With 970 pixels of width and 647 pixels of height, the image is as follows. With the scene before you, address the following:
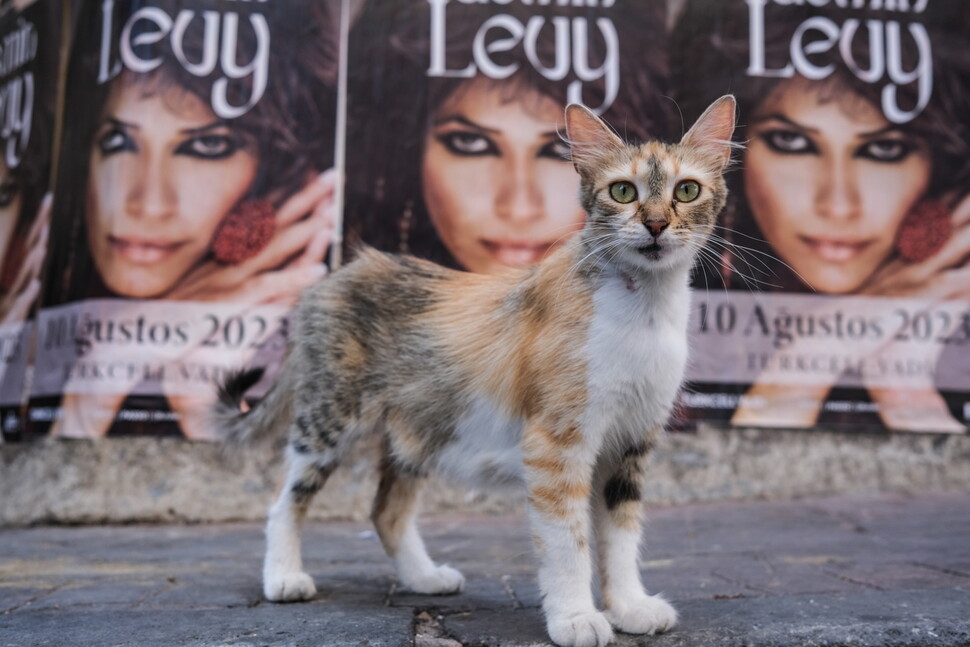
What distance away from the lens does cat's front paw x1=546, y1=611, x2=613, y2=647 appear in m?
2.40

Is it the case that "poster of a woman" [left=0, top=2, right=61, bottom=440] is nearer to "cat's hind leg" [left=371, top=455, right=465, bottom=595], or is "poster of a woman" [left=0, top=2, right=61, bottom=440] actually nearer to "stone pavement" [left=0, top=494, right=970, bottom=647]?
"stone pavement" [left=0, top=494, right=970, bottom=647]

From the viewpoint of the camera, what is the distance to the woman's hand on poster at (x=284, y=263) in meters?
5.52

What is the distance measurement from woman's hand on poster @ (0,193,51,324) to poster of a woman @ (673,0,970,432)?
4173mm

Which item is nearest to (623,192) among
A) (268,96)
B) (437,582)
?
(437,582)

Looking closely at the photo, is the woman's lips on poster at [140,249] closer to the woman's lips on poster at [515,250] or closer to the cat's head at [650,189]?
the woman's lips on poster at [515,250]

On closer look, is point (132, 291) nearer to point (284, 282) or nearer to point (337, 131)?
point (284, 282)

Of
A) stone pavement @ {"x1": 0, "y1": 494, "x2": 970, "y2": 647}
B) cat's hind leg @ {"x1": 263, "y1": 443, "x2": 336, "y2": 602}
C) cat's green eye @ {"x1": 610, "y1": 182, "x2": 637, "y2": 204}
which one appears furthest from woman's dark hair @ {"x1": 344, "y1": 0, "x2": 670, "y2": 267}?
cat's green eye @ {"x1": 610, "y1": 182, "x2": 637, "y2": 204}

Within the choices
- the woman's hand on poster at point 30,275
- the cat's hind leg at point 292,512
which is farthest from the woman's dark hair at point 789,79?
the woman's hand on poster at point 30,275

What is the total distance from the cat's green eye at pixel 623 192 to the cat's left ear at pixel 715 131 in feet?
0.95

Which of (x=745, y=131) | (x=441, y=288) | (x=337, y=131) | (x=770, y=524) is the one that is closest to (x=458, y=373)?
(x=441, y=288)

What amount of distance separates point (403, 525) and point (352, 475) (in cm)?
222

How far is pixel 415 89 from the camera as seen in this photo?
5672 mm

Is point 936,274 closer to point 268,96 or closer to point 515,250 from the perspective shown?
point 515,250

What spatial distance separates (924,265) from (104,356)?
5.16 m
